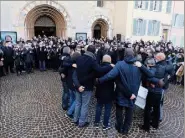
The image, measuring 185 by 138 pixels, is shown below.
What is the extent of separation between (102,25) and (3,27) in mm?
9456

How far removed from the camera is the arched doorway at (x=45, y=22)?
15.4 meters

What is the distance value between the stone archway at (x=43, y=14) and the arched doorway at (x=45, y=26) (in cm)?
51

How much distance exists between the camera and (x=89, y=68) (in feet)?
13.8

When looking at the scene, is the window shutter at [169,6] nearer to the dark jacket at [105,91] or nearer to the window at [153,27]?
the window at [153,27]

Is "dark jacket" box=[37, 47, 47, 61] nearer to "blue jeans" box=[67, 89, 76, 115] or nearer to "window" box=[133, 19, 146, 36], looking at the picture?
"blue jeans" box=[67, 89, 76, 115]

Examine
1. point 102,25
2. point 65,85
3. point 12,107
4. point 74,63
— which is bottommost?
point 12,107

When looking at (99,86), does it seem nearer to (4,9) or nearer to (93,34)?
(4,9)

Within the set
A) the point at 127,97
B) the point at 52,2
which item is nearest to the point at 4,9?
the point at 52,2

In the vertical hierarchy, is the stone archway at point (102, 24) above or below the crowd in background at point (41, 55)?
above

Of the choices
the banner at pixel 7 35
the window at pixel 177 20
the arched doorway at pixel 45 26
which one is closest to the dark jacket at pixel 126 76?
the banner at pixel 7 35

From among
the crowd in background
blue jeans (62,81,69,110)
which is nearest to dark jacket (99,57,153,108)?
blue jeans (62,81,69,110)

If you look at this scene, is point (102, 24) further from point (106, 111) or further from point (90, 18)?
point (106, 111)

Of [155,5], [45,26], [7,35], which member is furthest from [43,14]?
[155,5]

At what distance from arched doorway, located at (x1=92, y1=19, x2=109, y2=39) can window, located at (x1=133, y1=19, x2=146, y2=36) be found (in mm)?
2939
